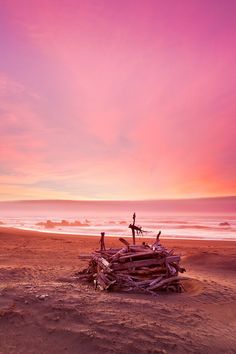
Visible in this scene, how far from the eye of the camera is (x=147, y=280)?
11.6 m

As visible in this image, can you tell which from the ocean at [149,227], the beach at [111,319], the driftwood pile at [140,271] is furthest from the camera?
the ocean at [149,227]

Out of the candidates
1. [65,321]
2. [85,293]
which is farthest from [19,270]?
[65,321]

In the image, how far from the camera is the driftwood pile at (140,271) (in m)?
11.3

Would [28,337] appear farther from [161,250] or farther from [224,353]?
[161,250]

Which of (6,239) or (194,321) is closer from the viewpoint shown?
(194,321)

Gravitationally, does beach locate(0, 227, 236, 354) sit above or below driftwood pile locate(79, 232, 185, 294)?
below

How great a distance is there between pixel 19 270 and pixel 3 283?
238 cm

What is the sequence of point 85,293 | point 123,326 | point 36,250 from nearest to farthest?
point 123,326, point 85,293, point 36,250

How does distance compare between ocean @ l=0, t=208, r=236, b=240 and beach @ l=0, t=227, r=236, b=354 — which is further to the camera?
ocean @ l=0, t=208, r=236, b=240

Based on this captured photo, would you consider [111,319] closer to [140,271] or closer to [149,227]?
[140,271]

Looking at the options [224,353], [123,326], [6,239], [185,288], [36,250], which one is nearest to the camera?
[224,353]

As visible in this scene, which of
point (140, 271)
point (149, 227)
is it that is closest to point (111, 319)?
point (140, 271)

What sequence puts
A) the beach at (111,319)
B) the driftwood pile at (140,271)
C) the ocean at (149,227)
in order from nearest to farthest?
the beach at (111,319) < the driftwood pile at (140,271) < the ocean at (149,227)

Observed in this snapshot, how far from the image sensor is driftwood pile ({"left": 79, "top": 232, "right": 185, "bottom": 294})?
1134 cm
